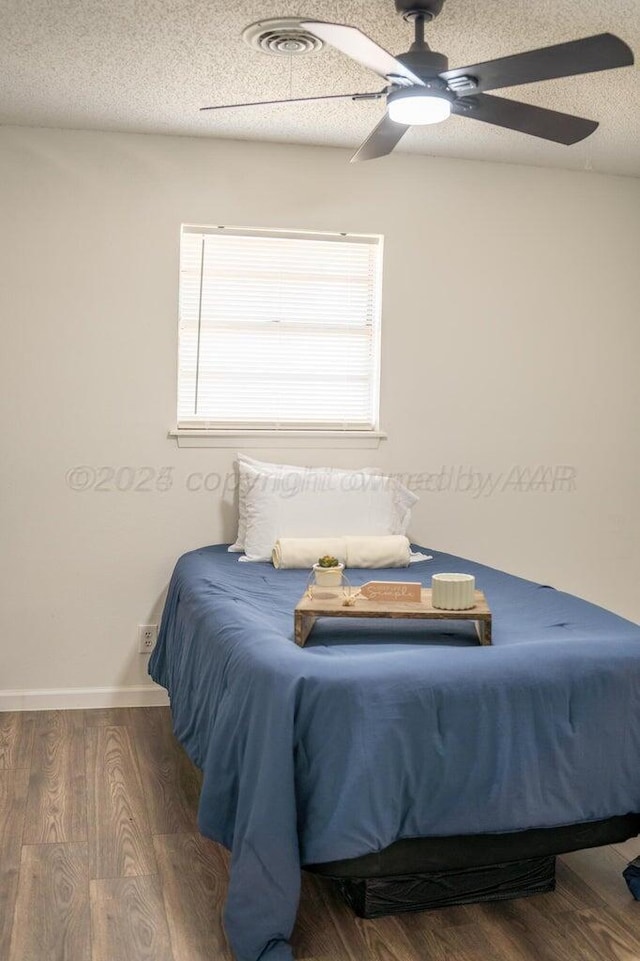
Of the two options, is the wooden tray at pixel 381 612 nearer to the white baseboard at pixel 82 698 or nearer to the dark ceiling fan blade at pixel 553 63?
the dark ceiling fan blade at pixel 553 63

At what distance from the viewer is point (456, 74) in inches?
99.9

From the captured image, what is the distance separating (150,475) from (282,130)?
1.58m

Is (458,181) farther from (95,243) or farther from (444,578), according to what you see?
(444,578)

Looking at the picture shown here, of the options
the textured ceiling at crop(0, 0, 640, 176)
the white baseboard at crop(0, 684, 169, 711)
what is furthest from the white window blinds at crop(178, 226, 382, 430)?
the white baseboard at crop(0, 684, 169, 711)

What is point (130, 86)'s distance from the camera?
3.57m

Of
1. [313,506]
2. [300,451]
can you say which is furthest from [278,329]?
[313,506]

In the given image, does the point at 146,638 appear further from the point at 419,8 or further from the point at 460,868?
the point at 419,8

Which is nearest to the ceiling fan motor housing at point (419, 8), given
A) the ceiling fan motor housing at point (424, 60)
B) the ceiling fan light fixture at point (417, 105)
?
the ceiling fan motor housing at point (424, 60)

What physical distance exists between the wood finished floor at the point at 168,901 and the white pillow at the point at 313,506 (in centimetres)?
106

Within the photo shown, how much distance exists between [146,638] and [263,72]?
93.0 inches

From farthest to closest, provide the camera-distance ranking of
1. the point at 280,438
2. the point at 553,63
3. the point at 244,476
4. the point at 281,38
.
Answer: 1. the point at 280,438
2. the point at 244,476
3. the point at 281,38
4. the point at 553,63

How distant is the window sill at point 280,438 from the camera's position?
14.1 ft

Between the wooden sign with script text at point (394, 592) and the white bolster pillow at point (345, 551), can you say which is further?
the white bolster pillow at point (345, 551)

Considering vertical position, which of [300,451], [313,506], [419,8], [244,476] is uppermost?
[419,8]
